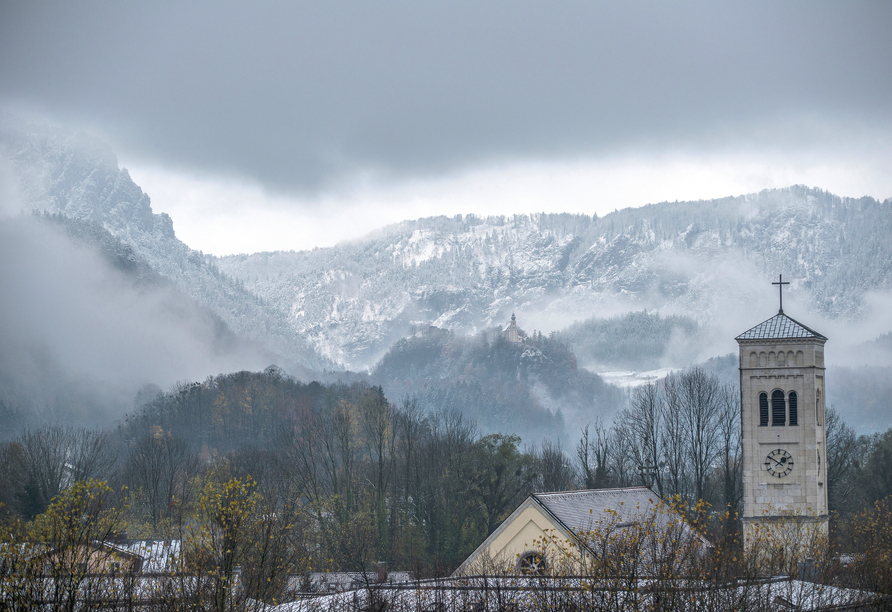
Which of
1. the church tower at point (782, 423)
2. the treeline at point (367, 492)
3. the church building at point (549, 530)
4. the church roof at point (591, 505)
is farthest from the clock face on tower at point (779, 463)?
the treeline at point (367, 492)

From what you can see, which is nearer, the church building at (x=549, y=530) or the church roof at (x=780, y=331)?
the church building at (x=549, y=530)

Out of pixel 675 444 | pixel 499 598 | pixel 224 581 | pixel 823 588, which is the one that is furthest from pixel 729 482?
pixel 224 581

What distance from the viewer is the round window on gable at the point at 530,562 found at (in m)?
43.4

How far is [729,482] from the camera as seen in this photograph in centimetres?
9419

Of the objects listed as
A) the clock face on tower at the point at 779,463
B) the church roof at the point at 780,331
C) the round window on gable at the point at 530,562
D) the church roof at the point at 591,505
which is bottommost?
the round window on gable at the point at 530,562

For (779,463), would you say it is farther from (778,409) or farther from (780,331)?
(780,331)

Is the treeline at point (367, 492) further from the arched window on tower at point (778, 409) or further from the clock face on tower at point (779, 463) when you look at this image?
the arched window on tower at point (778, 409)

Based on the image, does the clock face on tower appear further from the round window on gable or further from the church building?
the round window on gable

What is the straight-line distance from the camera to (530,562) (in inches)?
1877

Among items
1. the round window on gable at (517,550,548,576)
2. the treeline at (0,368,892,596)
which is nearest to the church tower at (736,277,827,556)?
the treeline at (0,368,892,596)

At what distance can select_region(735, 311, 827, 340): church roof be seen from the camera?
60125mm

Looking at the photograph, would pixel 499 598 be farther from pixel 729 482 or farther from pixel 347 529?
pixel 729 482

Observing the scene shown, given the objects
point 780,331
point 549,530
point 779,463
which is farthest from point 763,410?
point 549,530

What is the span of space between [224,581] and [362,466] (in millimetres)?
92867
